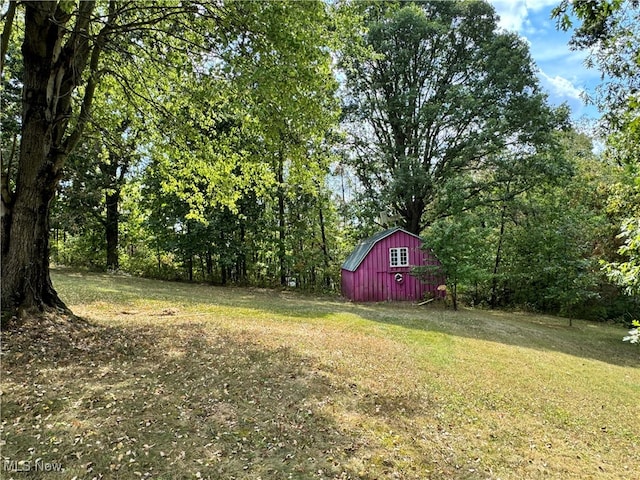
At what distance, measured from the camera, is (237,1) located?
5359 millimetres

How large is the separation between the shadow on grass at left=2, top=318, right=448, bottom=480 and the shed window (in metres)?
11.6

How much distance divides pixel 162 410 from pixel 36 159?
4591 millimetres

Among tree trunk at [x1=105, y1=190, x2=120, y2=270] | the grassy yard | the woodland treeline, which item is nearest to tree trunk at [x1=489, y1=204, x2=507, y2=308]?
the woodland treeline

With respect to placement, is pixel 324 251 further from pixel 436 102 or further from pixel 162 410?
pixel 162 410

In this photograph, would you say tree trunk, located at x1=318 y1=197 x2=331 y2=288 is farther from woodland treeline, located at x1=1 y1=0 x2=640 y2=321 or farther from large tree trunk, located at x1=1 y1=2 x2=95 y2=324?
large tree trunk, located at x1=1 y1=2 x2=95 y2=324

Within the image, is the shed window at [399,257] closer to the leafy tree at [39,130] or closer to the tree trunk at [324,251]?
the tree trunk at [324,251]

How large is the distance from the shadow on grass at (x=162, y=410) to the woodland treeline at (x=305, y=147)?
1.78 m

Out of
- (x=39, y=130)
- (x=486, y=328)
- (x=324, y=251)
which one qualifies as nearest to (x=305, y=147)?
(x=39, y=130)

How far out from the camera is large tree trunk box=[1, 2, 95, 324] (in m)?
5.57

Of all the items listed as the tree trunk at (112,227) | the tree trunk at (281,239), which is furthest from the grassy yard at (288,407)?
the tree trunk at (112,227)

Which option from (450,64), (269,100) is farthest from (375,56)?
(450,64)

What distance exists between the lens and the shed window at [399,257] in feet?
55.8

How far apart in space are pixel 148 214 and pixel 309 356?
1630cm

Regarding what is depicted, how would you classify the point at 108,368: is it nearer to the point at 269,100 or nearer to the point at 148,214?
the point at 269,100
